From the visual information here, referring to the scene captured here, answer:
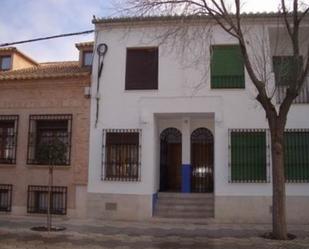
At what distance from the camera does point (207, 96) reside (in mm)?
15305

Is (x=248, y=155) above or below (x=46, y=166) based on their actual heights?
above

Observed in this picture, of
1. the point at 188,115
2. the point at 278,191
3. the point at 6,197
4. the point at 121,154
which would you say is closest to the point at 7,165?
the point at 6,197

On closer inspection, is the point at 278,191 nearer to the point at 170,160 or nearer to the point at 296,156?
the point at 296,156

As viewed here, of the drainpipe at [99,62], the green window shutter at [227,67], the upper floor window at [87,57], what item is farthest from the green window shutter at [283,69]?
the upper floor window at [87,57]

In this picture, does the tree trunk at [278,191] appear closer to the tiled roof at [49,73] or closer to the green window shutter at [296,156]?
the green window shutter at [296,156]

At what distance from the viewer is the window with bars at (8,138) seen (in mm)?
16688

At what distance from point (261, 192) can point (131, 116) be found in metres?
5.12

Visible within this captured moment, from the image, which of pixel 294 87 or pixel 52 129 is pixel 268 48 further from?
pixel 52 129

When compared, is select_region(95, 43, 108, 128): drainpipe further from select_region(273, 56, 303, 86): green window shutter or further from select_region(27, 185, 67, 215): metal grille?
select_region(273, 56, 303, 86): green window shutter

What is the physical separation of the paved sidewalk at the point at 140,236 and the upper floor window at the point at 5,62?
24.1 feet

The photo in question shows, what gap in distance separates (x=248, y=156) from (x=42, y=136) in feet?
25.1

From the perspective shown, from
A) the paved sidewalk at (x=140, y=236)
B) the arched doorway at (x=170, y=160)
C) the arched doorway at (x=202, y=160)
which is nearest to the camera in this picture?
the paved sidewalk at (x=140, y=236)

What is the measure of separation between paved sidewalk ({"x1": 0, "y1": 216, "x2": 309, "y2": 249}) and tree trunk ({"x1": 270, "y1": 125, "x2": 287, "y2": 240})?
0.37 meters

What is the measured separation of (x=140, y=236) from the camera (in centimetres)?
1195
